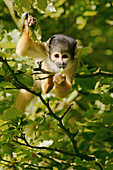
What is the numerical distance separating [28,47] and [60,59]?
0.37 meters

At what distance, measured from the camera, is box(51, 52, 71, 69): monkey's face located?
283 centimetres

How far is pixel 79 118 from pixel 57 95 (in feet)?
6.29

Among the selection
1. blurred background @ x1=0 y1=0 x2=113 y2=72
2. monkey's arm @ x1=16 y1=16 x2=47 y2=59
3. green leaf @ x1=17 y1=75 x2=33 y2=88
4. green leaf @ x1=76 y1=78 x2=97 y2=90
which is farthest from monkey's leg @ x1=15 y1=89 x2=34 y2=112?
green leaf @ x1=17 y1=75 x2=33 y2=88

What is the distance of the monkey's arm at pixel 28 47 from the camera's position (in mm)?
2611

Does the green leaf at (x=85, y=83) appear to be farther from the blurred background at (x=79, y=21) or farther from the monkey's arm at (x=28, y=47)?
the blurred background at (x=79, y=21)

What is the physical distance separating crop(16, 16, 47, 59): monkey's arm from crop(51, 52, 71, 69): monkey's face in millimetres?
137

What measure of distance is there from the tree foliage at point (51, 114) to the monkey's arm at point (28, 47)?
0.32ft

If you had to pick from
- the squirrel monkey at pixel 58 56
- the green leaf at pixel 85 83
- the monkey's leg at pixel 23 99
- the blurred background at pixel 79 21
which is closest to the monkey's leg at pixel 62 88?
the squirrel monkey at pixel 58 56

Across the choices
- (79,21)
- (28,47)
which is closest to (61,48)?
(28,47)

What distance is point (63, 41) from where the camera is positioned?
9.78 ft

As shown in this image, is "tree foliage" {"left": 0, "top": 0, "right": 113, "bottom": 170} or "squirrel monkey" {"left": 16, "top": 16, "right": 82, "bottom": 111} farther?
"squirrel monkey" {"left": 16, "top": 16, "right": 82, "bottom": 111}

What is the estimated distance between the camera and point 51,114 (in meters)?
2.18

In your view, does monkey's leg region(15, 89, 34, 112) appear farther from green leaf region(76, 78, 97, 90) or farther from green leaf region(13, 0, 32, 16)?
green leaf region(13, 0, 32, 16)

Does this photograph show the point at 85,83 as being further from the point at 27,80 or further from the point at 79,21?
the point at 79,21
